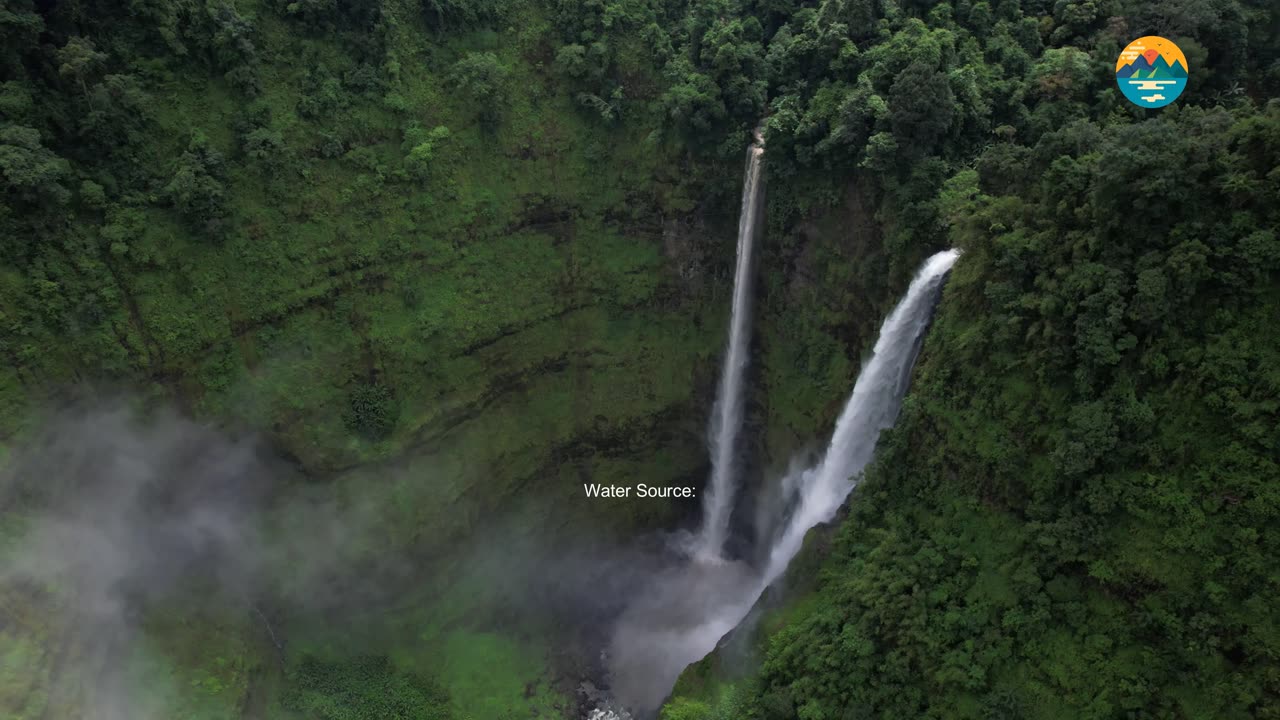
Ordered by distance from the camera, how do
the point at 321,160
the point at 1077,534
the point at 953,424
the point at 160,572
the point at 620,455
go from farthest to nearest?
1. the point at 620,455
2. the point at 321,160
3. the point at 160,572
4. the point at 953,424
5. the point at 1077,534

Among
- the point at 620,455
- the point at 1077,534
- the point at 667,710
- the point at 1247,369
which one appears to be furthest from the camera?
the point at 620,455

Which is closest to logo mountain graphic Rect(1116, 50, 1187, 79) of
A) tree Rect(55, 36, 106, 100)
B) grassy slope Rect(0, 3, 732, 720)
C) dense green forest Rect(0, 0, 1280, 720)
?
dense green forest Rect(0, 0, 1280, 720)

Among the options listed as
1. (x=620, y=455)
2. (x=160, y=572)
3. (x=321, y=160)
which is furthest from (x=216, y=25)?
(x=620, y=455)

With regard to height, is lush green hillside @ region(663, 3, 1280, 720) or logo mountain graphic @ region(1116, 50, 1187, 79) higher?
logo mountain graphic @ region(1116, 50, 1187, 79)

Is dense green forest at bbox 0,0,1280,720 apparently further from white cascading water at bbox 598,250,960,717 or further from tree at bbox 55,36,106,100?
white cascading water at bbox 598,250,960,717

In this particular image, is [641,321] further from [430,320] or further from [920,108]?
[920,108]

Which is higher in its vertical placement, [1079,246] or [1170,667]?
[1079,246]

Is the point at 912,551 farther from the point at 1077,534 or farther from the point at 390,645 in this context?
the point at 390,645
